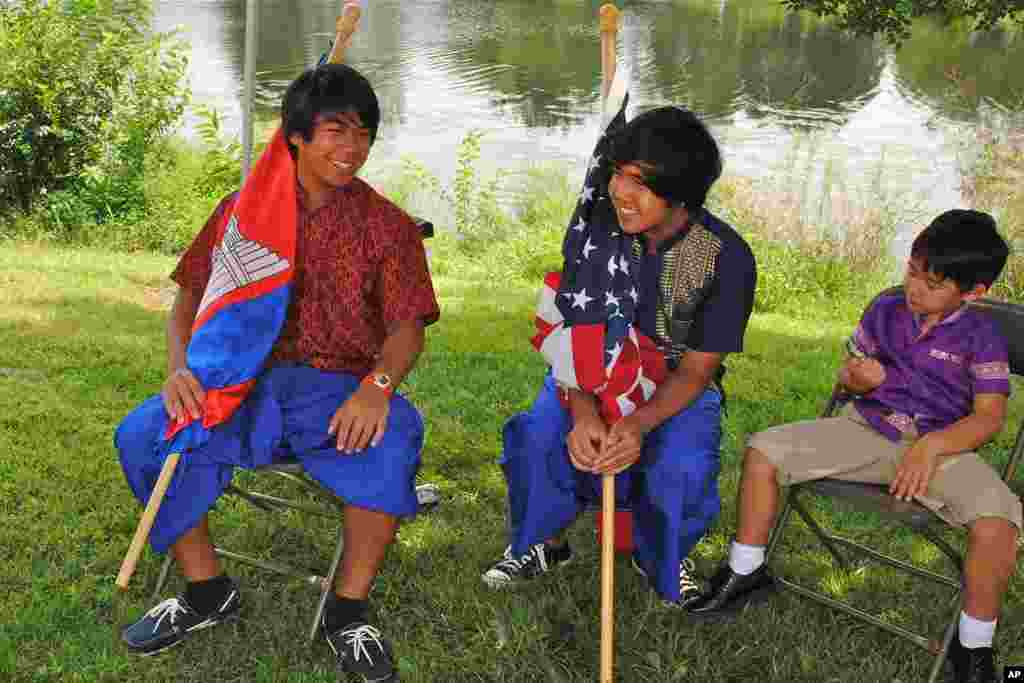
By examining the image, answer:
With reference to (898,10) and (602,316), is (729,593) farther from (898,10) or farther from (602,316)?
(898,10)

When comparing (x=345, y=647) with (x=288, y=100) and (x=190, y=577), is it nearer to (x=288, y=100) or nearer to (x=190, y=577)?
(x=190, y=577)

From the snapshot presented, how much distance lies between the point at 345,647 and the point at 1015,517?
1589 mm

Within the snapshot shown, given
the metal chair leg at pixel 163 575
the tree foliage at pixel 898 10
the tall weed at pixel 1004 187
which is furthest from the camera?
the tall weed at pixel 1004 187

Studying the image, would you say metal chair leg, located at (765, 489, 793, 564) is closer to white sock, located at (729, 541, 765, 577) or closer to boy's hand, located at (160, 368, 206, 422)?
white sock, located at (729, 541, 765, 577)

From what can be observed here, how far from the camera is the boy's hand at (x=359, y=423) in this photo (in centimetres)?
269

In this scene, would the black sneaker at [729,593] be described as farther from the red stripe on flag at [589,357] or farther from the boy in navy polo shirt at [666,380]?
the red stripe on flag at [589,357]

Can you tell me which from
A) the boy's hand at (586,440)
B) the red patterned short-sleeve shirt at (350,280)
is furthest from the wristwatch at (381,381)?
the boy's hand at (586,440)

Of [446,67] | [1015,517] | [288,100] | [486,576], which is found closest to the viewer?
[1015,517]

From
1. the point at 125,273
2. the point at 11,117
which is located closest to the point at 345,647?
the point at 125,273

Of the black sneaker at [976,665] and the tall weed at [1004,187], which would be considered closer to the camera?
the black sneaker at [976,665]

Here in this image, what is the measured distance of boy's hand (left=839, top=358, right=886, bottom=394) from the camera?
114 inches

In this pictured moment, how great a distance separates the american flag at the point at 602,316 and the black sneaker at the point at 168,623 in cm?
104

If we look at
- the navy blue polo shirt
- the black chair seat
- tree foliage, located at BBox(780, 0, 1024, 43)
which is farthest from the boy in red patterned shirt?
tree foliage, located at BBox(780, 0, 1024, 43)

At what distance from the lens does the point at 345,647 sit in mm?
2725
